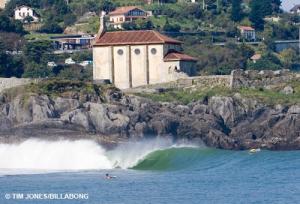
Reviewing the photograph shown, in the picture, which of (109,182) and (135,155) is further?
(135,155)

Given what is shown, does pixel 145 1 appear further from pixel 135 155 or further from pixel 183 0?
pixel 135 155

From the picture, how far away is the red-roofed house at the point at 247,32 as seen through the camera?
134625 mm

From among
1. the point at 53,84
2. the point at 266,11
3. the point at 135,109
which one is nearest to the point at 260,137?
the point at 135,109

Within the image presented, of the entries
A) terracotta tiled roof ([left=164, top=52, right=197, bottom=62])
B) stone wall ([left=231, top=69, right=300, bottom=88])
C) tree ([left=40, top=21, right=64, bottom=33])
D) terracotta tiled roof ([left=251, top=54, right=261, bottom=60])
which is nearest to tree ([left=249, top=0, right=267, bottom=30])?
tree ([left=40, top=21, right=64, bottom=33])

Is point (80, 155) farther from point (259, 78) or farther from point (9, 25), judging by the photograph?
point (9, 25)

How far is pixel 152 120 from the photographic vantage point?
286ft

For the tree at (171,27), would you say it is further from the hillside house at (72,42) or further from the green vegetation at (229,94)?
the green vegetation at (229,94)

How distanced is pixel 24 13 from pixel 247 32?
62.4 feet

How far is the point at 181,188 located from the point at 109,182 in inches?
145

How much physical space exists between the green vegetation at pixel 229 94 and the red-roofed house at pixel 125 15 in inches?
1612

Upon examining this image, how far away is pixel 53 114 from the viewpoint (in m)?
88.4

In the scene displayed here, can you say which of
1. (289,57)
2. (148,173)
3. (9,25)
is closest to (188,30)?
(289,57)

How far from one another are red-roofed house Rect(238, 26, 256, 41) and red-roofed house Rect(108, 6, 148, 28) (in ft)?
25.1

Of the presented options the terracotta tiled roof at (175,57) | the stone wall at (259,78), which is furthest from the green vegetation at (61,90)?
the stone wall at (259,78)
